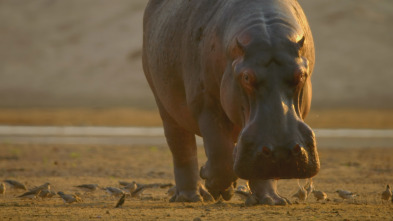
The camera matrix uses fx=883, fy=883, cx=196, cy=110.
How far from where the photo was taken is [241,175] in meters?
6.88

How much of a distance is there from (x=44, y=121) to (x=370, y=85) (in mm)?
19892

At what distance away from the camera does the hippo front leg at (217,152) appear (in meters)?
7.72

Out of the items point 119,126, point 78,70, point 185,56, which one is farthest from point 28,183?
point 78,70

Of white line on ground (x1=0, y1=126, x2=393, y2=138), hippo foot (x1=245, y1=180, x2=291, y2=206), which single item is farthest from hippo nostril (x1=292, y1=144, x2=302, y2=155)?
white line on ground (x1=0, y1=126, x2=393, y2=138)

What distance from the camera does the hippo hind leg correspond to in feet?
30.9

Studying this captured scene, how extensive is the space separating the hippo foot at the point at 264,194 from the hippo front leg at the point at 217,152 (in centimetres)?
31

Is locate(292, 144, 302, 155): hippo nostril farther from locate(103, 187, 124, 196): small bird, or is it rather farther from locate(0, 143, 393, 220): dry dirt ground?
locate(103, 187, 124, 196): small bird

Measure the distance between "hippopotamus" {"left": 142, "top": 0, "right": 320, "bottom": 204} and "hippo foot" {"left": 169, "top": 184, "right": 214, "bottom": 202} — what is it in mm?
11

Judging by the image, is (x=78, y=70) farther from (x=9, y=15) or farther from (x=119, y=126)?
(x=119, y=126)

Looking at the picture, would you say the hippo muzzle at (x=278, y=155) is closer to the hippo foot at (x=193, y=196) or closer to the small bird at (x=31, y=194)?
the hippo foot at (x=193, y=196)

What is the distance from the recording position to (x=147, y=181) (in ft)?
39.4

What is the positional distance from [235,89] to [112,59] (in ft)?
140

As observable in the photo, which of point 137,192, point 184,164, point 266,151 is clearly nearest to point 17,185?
point 137,192

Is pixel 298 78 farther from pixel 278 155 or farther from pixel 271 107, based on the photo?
pixel 278 155
